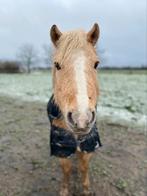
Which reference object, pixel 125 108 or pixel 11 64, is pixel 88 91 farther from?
pixel 11 64

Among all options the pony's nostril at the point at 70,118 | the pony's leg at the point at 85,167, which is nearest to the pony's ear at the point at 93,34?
the pony's nostril at the point at 70,118

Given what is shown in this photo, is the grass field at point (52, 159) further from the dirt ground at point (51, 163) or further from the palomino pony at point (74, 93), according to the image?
the palomino pony at point (74, 93)

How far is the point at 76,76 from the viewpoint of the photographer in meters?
2.86

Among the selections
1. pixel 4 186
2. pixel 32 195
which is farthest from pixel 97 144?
pixel 4 186

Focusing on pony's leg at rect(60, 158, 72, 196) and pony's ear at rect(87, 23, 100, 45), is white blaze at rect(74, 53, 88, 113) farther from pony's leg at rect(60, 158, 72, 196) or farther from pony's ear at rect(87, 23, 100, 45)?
pony's leg at rect(60, 158, 72, 196)

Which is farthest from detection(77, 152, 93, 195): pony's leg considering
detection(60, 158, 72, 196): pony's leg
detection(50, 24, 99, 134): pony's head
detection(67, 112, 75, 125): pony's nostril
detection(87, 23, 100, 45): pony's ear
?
detection(87, 23, 100, 45): pony's ear

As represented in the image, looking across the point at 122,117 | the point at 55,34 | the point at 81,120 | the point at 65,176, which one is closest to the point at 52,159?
the point at 65,176

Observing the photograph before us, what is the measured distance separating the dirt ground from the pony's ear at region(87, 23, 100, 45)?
176 cm

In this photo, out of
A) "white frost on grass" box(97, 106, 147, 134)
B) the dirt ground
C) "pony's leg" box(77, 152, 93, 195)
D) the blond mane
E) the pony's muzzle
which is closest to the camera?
the pony's muzzle

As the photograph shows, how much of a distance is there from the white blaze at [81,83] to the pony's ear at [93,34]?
32 cm

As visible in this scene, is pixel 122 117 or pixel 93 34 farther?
A: pixel 122 117

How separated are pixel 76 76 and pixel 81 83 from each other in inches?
3.5

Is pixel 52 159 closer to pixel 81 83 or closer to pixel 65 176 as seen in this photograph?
pixel 65 176

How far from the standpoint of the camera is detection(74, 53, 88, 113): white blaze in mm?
2645
